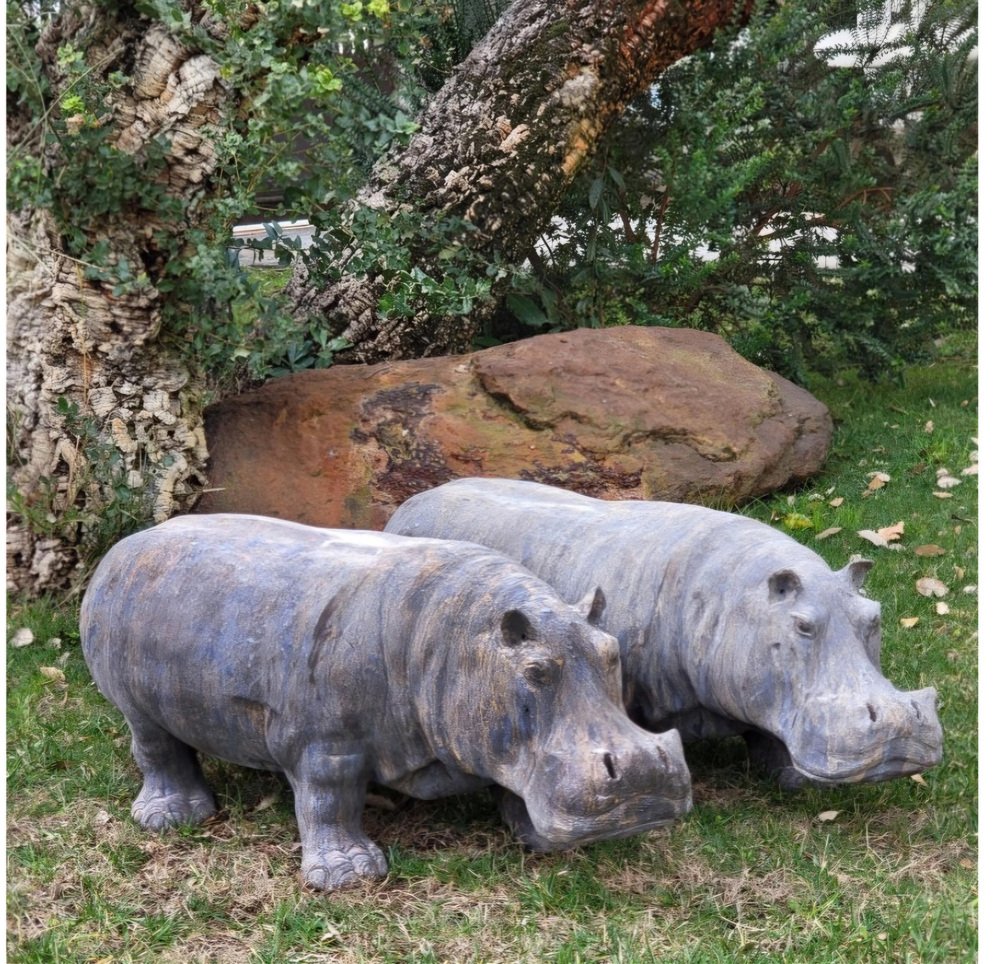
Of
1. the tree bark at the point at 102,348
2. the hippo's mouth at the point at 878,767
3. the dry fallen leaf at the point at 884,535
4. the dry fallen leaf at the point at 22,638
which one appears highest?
the tree bark at the point at 102,348

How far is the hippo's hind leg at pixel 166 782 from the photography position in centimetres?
384

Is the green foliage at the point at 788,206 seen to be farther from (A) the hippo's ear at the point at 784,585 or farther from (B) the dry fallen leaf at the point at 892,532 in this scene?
(A) the hippo's ear at the point at 784,585

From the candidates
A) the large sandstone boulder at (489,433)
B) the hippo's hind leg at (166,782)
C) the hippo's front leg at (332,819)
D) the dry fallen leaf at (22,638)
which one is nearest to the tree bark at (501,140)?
the large sandstone boulder at (489,433)

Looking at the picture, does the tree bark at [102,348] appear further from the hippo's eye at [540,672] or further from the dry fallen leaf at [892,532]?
the dry fallen leaf at [892,532]

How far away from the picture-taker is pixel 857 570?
3707 mm

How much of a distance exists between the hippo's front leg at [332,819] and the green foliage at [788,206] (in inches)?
176

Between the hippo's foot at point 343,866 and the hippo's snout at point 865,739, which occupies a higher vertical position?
the hippo's snout at point 865,739

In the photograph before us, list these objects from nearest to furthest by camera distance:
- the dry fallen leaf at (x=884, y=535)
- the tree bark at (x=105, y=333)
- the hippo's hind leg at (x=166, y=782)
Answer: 1. the hippo's hind leg at (x=166, y=782)
2. the tree bark at (x=105, y=333)
3. the dry fallen leaf at (x=884, y=535)

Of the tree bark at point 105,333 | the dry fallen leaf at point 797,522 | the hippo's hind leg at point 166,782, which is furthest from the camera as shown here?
the dry fallen leaf at point 797,522

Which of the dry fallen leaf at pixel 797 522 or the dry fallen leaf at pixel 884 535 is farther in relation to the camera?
the dry fallen leaf at pixel 797 522

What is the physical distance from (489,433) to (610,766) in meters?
3.09

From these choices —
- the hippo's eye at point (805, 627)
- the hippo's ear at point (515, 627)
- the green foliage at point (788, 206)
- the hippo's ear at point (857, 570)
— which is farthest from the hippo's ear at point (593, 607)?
the green foliage at point (788, 206)

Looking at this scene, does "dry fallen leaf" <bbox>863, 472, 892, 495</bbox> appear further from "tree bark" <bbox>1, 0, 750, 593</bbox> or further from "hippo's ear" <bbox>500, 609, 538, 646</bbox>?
"hippo's ear" <bbox>500, 609, 538, 646</bbox>

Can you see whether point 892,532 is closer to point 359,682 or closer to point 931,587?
point 931,587
